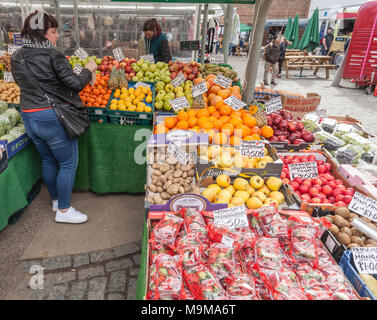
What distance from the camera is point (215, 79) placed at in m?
3.86

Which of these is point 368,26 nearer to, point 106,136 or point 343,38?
point 343,38

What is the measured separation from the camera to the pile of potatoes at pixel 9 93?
12.4 ft

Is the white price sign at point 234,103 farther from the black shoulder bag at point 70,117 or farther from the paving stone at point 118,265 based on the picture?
the paving stone at point 118,265

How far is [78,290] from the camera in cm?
252

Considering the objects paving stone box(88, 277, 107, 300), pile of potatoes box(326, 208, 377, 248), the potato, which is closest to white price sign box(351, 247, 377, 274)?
pile of potatoes box(326, 208, 377, 248)

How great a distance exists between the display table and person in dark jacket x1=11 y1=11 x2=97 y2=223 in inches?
10.5

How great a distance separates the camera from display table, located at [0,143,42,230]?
2885 mm

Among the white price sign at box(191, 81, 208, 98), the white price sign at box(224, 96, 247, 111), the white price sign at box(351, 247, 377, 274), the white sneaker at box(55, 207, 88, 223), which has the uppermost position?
the white price sign at box(191, 81, 208, 98)

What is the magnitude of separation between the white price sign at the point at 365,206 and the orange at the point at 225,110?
63.8 inches

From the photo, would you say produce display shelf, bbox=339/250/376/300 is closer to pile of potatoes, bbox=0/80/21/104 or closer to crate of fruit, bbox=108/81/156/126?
crate of fruit, bbox=108/81/156/126

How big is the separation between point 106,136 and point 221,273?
2.55 metres

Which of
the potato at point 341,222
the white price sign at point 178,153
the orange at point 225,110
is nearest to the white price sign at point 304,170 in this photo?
the potato at point 341,222

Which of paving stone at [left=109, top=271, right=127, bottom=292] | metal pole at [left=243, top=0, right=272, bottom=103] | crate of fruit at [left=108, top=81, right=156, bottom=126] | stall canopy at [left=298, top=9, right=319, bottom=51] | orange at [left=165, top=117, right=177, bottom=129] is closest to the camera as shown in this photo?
paving stone at [left=109, top=271, right=127, bottom=292]
